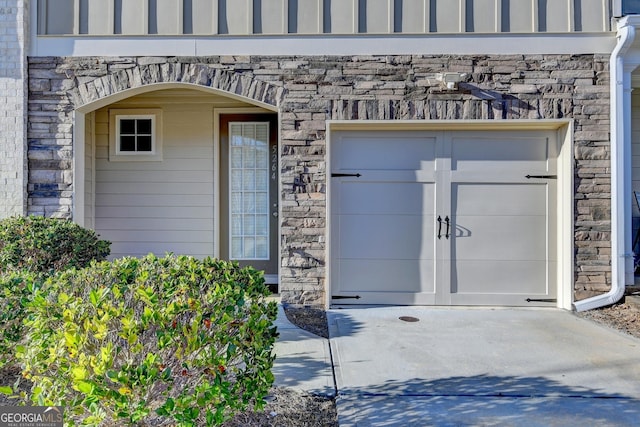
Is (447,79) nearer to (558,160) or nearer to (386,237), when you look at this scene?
(558,160)

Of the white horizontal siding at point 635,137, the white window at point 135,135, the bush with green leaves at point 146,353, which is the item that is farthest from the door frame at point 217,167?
the white horizontal siding at point 635,137

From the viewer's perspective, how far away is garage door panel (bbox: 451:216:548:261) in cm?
498

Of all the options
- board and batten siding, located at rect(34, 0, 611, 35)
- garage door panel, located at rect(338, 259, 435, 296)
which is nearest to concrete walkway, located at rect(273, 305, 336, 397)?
garage door panel, located at rect(338, 259, 435, 296)

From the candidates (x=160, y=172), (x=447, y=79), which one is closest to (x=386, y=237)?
(x=447, y=79)

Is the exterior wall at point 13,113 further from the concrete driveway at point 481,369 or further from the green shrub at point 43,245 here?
the concrete driveway at point 481,369

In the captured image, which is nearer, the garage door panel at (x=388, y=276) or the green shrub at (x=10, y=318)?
the green shrub at (x=10, y=318)

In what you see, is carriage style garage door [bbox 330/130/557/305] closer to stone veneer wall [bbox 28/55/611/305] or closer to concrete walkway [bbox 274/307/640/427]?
stone veneer wall [bbox 28/55/611/305]

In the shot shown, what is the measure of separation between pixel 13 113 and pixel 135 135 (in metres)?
1.34

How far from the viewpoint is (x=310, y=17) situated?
483cm

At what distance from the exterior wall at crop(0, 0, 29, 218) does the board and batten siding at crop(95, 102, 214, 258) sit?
101 cm

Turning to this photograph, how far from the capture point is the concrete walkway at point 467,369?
260cm

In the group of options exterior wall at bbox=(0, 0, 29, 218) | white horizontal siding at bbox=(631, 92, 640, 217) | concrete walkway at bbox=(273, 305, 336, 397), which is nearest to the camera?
concrete walkway at bbox=(273, 305, 336, 397)

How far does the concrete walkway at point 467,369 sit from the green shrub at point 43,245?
2.06 meters

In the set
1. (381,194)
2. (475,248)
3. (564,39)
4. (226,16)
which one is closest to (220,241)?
(381,194)
